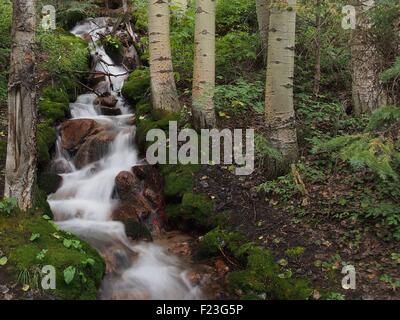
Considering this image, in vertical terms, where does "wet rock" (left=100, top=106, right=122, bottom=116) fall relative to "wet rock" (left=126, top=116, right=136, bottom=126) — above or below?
above

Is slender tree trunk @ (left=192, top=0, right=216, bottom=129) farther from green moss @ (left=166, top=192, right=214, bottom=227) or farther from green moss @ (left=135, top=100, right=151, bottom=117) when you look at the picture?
green moss @ (left=135, top=100, right=151, bottom=117)

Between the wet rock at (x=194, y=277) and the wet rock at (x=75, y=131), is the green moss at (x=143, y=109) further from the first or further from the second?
the wet rock at (x=194, y=277)

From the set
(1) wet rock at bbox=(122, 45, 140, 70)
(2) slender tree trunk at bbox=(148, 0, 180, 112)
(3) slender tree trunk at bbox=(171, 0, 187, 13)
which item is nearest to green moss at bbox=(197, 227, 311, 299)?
(2) slender tree trunk at bbox=(148, 0, 180, 112)

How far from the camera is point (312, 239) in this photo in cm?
561

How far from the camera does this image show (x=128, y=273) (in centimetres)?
622

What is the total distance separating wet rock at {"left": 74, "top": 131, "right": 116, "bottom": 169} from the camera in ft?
28.8

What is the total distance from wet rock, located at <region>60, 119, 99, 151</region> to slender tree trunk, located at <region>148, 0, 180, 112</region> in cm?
170

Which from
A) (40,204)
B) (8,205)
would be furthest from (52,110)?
(8,205)

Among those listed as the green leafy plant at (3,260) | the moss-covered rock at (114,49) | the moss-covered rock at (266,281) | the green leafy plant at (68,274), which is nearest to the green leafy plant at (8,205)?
the green leafy plant at (3,260)

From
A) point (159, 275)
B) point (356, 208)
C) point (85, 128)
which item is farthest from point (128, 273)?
point (85, 128)

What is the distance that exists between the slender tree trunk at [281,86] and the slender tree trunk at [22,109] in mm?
3525

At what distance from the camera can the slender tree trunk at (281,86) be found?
6492 millimetres

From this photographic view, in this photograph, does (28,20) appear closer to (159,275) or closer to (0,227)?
(0,227)

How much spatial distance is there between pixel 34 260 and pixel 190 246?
2.53 meters
